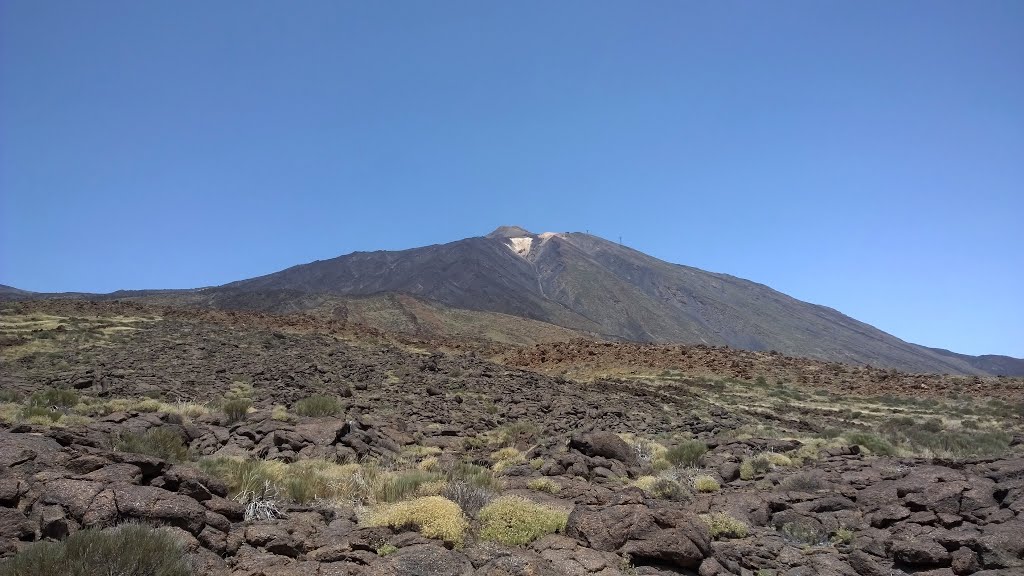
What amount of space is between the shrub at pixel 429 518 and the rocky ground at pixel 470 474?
67 millimetres

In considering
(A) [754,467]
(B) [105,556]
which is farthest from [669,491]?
(B) [105,556]

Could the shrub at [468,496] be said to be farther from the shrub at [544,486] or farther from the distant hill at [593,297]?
the distant hill at [593,297]

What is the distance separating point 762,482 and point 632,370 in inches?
983

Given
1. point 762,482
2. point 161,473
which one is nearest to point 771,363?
point 762,482

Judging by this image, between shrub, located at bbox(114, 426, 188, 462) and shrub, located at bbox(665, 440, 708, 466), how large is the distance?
10445 mm

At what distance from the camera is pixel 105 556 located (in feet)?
15.5

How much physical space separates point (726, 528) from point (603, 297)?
150125 millimetres

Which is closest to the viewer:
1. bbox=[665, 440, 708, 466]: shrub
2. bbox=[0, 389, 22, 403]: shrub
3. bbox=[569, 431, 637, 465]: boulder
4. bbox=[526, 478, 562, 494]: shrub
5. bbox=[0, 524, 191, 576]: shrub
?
bbox=[0, 524, 191, 576]: shrub

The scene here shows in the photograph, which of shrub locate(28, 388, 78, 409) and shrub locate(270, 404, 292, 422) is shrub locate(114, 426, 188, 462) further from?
shrub locate(28, 388, 78, 409)

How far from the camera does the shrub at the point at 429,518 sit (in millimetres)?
6707

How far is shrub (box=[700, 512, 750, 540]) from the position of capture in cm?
838

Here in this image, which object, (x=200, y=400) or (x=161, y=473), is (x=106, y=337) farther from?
(x=161, y=473)

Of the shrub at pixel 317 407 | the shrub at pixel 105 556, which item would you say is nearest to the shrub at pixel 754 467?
the shrub at pixel 317 407

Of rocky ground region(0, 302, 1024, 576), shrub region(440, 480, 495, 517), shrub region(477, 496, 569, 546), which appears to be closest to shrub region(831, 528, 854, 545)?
rocky ground region(0, 302, 1024, 576)
